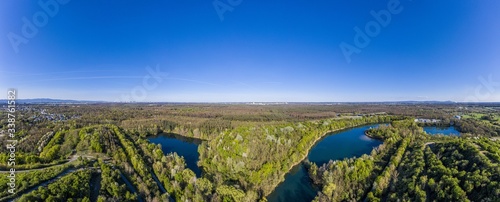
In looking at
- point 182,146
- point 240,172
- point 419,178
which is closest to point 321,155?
point 419,178

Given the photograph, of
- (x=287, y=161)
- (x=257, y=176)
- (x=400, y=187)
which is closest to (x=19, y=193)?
(x=257, y=176)

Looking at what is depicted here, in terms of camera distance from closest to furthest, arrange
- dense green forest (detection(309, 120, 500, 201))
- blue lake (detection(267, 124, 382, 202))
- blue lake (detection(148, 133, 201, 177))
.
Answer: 1. dense green forest (detection(309, 120, 500, 201))
2. blue lake (detection(267, 124, 382, 202))
3. blue lake (detection(148, 133, 201, 177))

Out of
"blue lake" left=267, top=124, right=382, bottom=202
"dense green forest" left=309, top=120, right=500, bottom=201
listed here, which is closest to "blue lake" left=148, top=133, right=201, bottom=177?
"blue lake" left=267, top=124, right=382, bottom=202

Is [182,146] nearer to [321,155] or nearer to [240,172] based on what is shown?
[240,172]

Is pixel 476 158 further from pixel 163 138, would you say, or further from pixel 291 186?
pixel 163 138

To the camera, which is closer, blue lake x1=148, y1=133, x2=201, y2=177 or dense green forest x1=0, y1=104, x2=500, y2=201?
dense green forest x1=0, y1=104, x2=500, y2=201

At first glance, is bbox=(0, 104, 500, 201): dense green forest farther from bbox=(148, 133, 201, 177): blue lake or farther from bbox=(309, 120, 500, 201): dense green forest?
bbox=(148, 133, 201, 177): blue lake
